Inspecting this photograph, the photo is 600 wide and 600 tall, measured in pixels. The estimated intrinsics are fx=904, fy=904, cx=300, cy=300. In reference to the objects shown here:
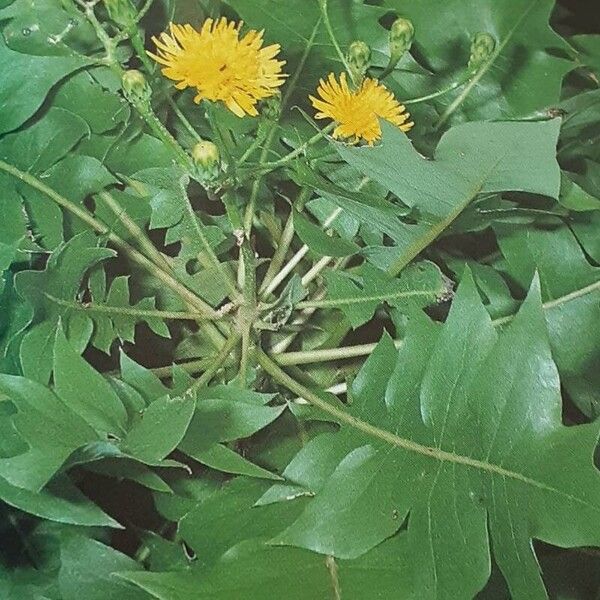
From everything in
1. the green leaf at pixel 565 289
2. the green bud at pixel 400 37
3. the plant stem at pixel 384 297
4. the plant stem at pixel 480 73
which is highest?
the green bud at pixel 400 37

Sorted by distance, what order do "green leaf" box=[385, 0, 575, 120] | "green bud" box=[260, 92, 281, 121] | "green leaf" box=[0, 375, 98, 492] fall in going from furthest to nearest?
1. "green leaf" box=[385, 0, 575, 120]
2. "green bud" box=[260, 92, 281, 121]
3. "green leaf" box=[0, 375, 98, 492]

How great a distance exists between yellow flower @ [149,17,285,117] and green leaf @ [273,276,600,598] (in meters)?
0.13

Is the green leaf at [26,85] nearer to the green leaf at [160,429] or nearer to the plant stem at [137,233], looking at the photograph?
the plant stem at [137,233]

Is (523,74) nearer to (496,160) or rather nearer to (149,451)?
(496,160)

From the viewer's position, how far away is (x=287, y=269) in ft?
1.57

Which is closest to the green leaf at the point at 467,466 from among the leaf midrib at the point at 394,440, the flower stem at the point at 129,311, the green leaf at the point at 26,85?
the leaf midrib at the point at 394,440

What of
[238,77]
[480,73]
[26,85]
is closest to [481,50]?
[480,73]

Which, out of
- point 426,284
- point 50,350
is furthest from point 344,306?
point 50,350

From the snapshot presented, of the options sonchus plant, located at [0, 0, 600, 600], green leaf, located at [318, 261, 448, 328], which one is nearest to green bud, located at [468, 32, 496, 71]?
sonchus plant, located at [0, 0, 600, 600]

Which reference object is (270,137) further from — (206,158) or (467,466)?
(467,466)

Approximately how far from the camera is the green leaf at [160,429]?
334 mm

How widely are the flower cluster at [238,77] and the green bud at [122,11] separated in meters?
0.02

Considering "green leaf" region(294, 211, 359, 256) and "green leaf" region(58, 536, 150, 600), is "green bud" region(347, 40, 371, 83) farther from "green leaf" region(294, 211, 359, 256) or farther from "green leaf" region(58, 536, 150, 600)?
"green leaf" region(58, 536, 150, 600)

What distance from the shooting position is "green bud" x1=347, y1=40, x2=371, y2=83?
0.42 meters
